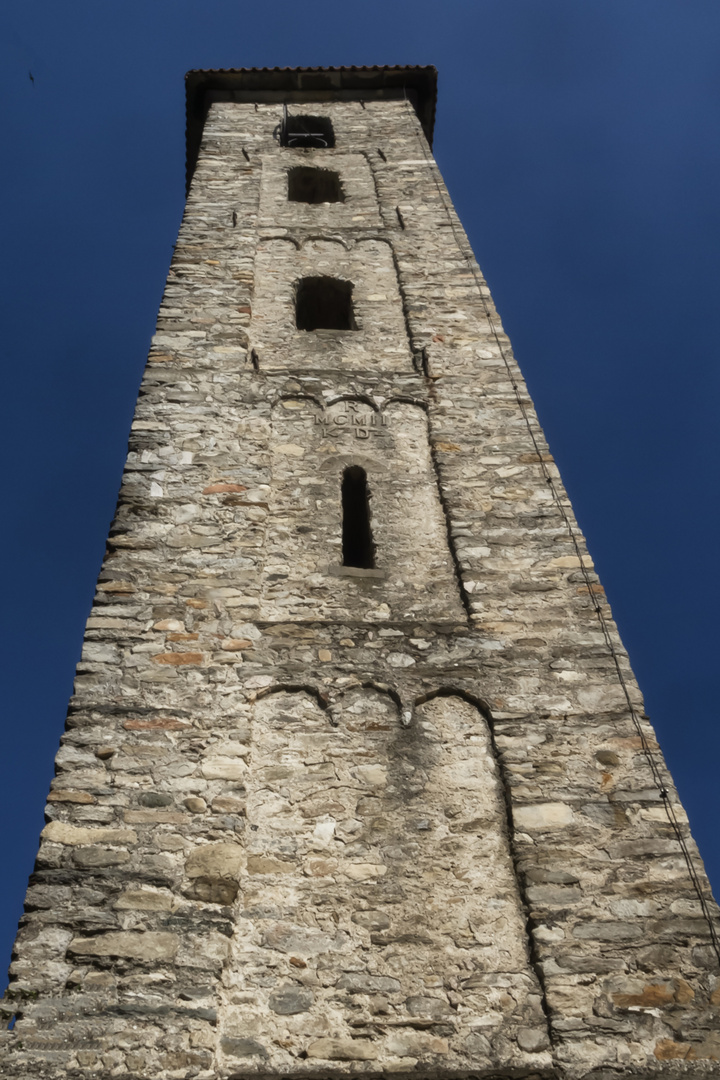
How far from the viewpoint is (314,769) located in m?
4.59

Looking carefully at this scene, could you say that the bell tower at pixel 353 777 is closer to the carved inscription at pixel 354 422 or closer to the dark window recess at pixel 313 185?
the carved inscription at pixel 354 422

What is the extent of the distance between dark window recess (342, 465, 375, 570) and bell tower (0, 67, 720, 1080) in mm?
18

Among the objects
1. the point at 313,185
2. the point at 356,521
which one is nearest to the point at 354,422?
the point at 356,521

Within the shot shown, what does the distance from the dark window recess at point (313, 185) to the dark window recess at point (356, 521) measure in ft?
21.1

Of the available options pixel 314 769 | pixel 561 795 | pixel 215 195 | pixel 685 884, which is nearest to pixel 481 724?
pixel 561 795

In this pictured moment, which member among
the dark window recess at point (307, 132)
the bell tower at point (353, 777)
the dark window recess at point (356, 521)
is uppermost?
the dark window recess at point (307, 132)

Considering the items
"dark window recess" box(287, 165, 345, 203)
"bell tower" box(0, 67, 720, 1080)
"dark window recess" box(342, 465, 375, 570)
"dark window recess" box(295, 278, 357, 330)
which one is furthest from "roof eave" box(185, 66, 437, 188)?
"dark window recess" box(342, 465, 375, 570)

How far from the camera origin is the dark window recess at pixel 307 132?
13328mm

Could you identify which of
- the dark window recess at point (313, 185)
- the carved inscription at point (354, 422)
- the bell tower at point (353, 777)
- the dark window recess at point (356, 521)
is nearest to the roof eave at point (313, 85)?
the dark window recess at point (313, 185)

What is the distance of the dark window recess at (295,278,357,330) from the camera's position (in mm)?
9070

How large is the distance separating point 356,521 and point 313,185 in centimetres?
725

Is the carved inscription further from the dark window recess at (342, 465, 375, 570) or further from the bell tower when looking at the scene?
the dark window recess at (342, 465, 375, 570)

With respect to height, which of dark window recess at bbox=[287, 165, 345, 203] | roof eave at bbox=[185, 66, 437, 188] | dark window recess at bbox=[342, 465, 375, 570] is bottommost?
dark window recess at bbox=[342, 465, 375, 570]

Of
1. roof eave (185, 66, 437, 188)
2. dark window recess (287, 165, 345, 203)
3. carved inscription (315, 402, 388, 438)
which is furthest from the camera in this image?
roof eave (185, 66, 437, 188)
